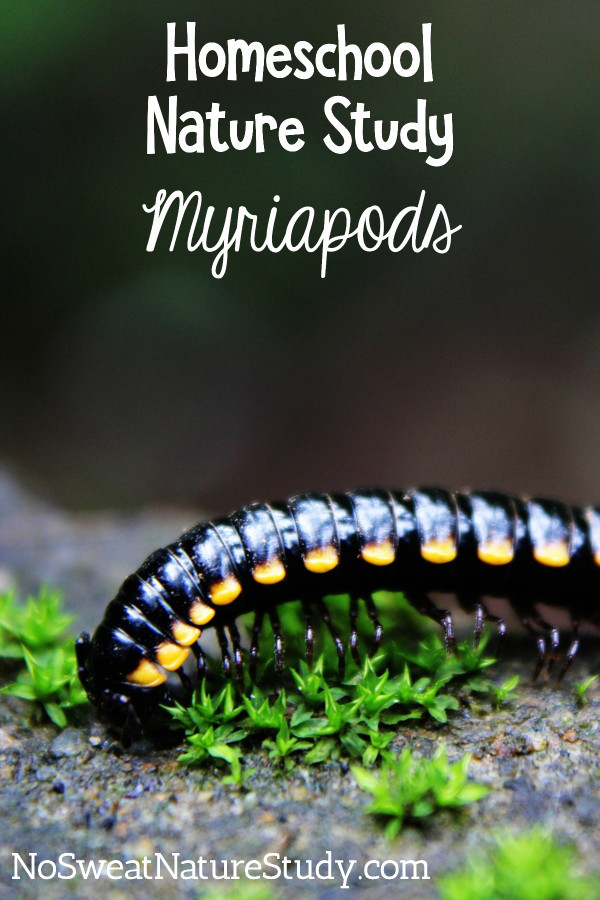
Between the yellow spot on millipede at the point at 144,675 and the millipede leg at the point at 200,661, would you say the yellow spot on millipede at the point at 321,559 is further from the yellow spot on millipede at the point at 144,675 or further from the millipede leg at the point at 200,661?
the yellow spot on millipede at the point at 144,675

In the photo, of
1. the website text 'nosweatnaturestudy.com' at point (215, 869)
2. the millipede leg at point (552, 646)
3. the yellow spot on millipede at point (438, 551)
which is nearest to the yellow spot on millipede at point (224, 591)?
the yellow spot on millipede at point (438, 551)

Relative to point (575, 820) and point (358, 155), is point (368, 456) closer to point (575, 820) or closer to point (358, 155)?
point (358, 155)

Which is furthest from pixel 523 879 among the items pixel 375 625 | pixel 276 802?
pixel 375 625

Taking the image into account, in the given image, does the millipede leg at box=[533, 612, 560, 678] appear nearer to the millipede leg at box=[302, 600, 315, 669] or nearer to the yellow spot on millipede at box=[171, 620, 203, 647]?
the millipede leg at box=[302, 600, 315, 669]

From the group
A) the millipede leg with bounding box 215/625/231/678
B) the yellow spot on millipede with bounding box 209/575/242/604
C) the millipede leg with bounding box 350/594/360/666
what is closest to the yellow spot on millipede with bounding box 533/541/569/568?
the millipede leg with bounding box 350/594/360/666

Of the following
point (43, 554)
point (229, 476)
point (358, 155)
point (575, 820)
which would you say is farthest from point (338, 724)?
point (358, 155)
